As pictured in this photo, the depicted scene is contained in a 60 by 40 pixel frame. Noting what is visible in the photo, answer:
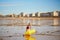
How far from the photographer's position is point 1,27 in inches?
49.4

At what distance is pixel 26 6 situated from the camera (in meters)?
1.27

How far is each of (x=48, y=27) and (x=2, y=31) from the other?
0.49m

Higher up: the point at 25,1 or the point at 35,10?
the point at 25,1

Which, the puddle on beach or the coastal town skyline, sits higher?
the coastal town skyline

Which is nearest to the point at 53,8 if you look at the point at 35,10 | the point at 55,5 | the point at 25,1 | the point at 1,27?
the point at 55,5

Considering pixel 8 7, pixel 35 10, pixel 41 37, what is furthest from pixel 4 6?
pixel 41 37

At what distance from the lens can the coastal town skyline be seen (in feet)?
4.14

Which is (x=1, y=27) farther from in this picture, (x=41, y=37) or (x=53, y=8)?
(x=53, y=8)

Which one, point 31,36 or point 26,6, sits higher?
point 26,6

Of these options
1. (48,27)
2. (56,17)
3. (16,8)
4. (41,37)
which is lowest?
(41,37)

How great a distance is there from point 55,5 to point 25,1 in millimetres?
328

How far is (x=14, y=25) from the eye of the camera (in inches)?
49.4

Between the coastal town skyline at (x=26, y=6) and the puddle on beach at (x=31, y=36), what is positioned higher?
the coastal town skyline at (x=26, y=6)

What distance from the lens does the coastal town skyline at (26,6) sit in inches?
49.6
